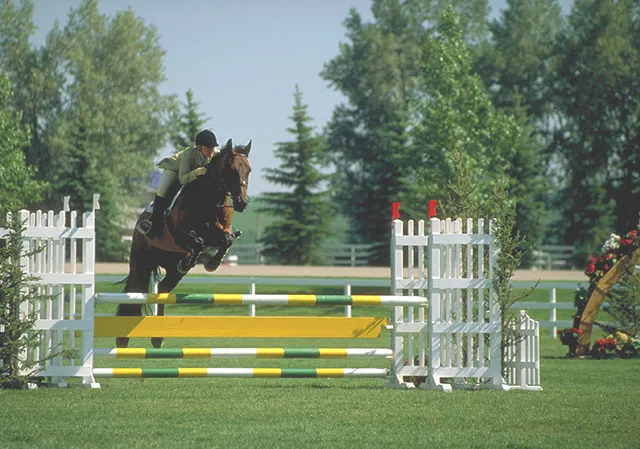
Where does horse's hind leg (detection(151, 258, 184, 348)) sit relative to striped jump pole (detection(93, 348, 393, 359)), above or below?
above

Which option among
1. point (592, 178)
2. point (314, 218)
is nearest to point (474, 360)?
point (314, 218)

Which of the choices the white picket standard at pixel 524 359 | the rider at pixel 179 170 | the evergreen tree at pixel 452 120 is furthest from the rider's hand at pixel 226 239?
the evergreen tree at pixel 452 120

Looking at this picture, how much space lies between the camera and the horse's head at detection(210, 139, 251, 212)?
28.3 feet

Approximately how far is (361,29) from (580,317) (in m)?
46.2

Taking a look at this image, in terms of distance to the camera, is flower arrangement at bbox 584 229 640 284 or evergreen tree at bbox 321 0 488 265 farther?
evergreen tree at bbox 321 0 488 265

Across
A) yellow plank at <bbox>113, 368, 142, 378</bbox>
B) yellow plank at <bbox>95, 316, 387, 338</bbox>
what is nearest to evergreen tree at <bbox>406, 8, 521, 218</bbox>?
yellow plank at <bbox>95, 316, 387, 338</bbox>

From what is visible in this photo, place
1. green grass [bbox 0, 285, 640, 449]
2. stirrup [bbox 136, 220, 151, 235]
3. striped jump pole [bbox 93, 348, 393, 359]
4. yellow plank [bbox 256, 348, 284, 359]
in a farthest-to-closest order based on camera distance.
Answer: stirrup [bbox 136, 220, 151, 235] → yellow plank [bbox 256, 348, 284, 359] → striped jump pole [bbox 93, 348, 393, 359] → green grass [bbox 0, 285, 640, 449]

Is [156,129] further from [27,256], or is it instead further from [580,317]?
[27,256]

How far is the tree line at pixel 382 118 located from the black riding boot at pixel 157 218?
2329cm

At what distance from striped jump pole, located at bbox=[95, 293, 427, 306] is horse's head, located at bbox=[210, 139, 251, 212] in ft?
3.00

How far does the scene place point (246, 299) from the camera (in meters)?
8.15

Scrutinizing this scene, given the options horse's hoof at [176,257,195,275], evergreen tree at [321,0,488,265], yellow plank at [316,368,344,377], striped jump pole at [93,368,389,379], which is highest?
evergreen tree at [321,0,488,265]

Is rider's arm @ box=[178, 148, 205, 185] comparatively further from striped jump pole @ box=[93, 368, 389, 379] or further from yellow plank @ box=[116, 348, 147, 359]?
striped jump pole @ box=[93, 368, 389, 379]

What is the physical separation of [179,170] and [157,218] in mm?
643
